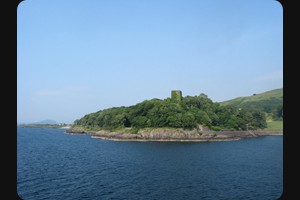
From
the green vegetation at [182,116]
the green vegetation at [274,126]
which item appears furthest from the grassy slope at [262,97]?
the green vegetation at [182,116]

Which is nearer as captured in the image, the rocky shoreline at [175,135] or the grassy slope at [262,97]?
the rocky shoreline at [175,135]

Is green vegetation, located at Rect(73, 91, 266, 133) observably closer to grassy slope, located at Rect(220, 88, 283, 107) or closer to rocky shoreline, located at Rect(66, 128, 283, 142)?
rocky shoreline, located at Rect(66, 128, 283, 142)

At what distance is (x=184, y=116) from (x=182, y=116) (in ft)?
1.99

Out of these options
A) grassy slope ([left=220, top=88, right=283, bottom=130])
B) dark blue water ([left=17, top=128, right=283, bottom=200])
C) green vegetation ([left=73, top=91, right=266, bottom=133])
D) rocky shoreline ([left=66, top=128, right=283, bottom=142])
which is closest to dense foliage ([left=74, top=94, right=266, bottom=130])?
green vegetation ([left=73, top=91, right=266, bottom=133])

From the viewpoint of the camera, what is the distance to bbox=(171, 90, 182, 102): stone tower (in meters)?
93.3

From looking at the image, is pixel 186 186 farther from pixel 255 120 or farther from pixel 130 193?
pixel 255 120

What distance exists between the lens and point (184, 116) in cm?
7756

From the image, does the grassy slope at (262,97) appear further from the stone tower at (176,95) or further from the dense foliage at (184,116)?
the stone tower at (176,95)

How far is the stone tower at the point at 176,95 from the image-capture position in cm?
9331

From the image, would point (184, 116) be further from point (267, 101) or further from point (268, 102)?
point (267, 101)

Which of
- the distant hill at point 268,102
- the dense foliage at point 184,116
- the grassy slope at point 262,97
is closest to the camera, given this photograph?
the dense foliage at point 184,116

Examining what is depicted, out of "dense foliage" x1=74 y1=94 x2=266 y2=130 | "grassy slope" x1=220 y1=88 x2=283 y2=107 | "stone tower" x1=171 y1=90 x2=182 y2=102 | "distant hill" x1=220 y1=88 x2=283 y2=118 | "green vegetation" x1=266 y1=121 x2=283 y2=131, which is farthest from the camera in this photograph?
"grassy slope" x1=220 y1=88 x2=283 y2=107
